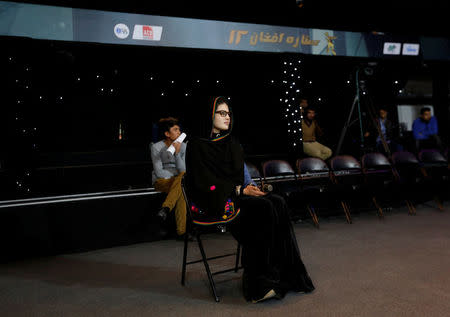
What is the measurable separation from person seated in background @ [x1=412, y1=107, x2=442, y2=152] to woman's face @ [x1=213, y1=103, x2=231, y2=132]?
259 inches

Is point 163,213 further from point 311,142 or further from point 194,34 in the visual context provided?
point 311,142

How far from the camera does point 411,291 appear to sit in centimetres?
235

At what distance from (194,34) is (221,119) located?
14.2 feet

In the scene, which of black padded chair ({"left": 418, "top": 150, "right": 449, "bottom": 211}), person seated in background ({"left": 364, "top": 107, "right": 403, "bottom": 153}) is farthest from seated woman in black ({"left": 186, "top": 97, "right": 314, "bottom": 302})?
person seated in background ({"left": 364, "top": 107, "right": 403, "bottom": 153})

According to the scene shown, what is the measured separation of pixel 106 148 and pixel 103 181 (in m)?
0.86

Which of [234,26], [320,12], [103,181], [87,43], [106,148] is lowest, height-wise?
[103,181]

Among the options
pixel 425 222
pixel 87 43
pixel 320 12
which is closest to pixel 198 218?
pixel 425 222

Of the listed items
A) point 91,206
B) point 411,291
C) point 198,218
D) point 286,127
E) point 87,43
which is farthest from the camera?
point 286,127

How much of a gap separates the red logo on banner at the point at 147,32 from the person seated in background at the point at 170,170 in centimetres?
218

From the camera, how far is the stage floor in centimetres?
221

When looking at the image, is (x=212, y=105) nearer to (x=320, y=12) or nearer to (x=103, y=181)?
(x=103, y=181)

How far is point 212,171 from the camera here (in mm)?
2508

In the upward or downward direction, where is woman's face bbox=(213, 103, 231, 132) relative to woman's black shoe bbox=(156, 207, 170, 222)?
upward

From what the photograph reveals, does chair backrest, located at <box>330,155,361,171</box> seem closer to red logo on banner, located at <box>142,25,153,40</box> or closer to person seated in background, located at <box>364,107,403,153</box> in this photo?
person seated in background, located at <box>364,107,403,153</box>
